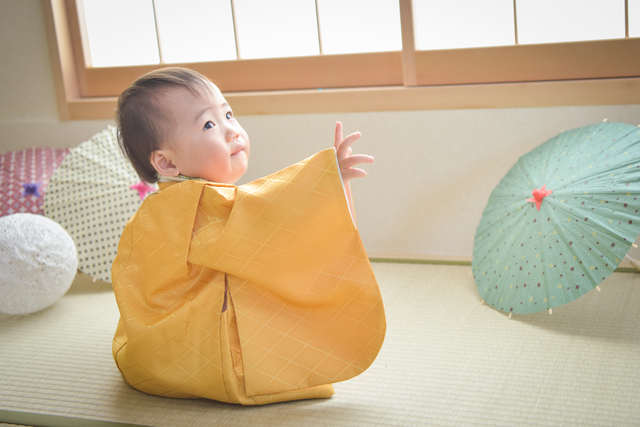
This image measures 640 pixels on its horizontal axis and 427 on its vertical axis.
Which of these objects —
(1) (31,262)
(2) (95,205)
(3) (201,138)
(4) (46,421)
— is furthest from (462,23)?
(4) (46,421)

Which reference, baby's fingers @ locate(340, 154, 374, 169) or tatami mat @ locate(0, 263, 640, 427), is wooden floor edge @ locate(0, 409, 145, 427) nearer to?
tatami mat @ locate(0, 263, 640, 427)

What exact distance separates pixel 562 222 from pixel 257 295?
0.79 metres

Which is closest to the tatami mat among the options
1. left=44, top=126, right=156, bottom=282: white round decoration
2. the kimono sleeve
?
the kimono sleeve

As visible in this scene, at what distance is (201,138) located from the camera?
1251 mm

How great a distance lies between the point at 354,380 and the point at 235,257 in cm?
43

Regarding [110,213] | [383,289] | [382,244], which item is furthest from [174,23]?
[383,289]

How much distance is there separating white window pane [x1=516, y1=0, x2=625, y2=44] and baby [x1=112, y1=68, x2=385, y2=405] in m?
1.05

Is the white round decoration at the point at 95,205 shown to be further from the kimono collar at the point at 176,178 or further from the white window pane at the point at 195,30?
the kimono collar at the point at 176,178

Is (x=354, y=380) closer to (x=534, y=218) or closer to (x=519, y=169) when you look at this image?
(x=534, y=218)

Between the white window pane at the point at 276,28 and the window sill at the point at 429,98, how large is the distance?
7.7 inches

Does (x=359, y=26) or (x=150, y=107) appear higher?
(x=359, y=26)

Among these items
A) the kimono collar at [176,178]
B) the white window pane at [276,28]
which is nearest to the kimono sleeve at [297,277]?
the kimono collar at [176,178]

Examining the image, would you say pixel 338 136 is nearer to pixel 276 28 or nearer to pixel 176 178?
pixel 176 178

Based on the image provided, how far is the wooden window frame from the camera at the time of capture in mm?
1742
